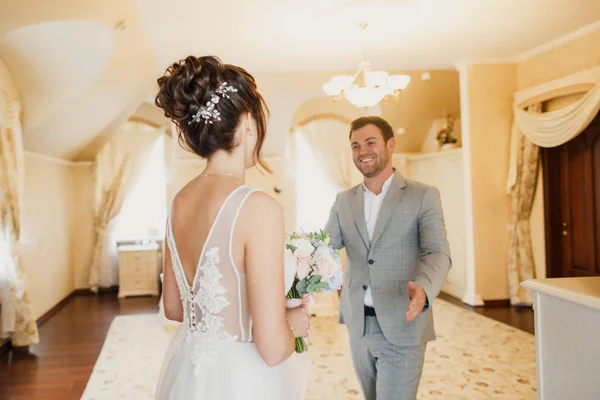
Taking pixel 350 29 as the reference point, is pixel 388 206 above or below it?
below

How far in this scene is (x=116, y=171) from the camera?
825 centimetres

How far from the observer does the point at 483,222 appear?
633cm

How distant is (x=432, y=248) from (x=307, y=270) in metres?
0.87

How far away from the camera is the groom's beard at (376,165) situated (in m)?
2.33

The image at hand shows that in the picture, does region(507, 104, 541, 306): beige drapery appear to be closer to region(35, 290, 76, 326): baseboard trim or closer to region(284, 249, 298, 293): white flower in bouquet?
region(284, 249, 298, 293): white flower in bouquet

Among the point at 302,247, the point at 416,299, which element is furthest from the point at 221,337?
the point at 416,299

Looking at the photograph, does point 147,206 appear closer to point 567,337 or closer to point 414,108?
point 414,108

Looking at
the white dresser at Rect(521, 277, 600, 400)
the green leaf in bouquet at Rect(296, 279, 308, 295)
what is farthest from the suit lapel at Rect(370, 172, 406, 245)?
the green leaf in bouquet at Rect(296, 279, 308, 295)

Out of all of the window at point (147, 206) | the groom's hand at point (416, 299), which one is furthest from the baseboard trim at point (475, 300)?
the window at point (147, 206)

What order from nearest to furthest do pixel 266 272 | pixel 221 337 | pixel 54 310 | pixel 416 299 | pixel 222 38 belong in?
pixel 266 272
pixel 221 337
pixel 416 299
pixel 222 38
pixel 54 310

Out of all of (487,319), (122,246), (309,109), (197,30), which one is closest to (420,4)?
(197,30)

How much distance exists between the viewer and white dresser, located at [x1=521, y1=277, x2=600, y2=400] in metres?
1.29

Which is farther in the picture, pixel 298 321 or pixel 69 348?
pixel 69 348

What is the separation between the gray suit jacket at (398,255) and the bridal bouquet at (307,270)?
73 centimetres
